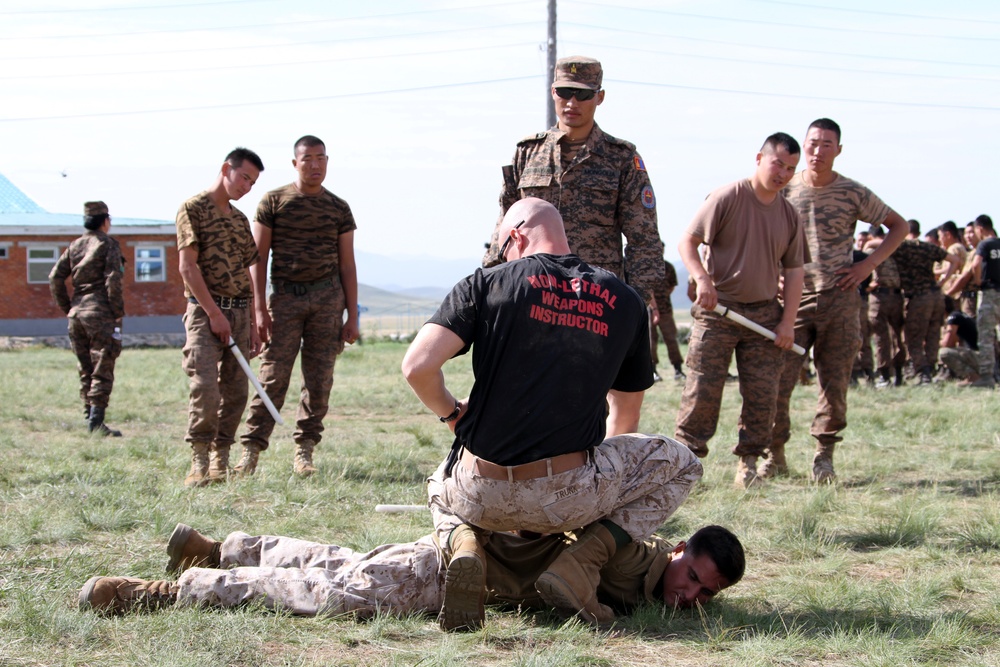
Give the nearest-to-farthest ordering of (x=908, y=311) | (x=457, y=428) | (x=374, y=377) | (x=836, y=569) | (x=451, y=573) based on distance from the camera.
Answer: (x=451, y=573) → (x=457, y=428) → (x=836, y=569) → (x=908, y=311) → (x=374, y=377)

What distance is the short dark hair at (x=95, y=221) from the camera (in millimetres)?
10184

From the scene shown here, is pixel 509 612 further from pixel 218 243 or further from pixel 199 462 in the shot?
pixel 218 243

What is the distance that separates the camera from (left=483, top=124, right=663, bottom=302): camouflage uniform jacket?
217 inches

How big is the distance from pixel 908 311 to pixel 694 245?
9102 mm

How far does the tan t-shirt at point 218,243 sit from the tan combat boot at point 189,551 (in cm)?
281

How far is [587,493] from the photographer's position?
3.79 meters

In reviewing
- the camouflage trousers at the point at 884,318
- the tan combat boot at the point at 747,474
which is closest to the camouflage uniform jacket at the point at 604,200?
the tan combat boot at the point at 747,474

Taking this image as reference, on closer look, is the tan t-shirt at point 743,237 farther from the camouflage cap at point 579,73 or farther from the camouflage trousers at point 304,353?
the camouflage trousers at point 304,353

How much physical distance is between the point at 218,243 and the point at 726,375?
3452 mm

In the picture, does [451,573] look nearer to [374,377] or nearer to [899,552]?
[899,552]

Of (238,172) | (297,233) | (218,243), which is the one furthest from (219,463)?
(238,172)

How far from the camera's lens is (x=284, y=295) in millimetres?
7242

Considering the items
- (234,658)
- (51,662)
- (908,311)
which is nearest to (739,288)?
(234,658)

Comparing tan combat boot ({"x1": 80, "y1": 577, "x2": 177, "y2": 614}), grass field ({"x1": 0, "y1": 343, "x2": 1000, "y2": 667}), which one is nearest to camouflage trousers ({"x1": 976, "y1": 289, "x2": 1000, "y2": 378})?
grass field ({"x1": 0, "y1": 343, "x2": 1000, "y2": 667})
